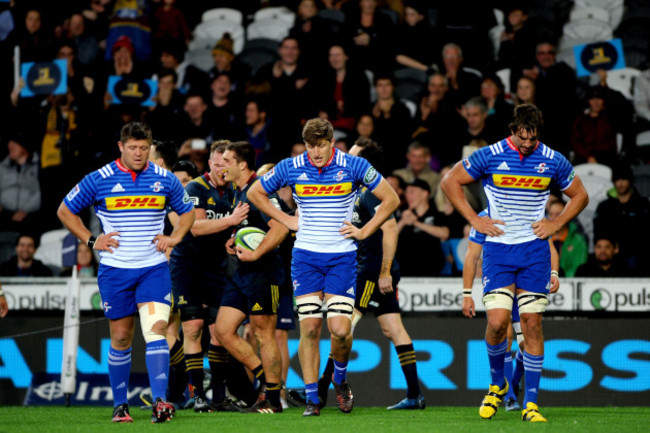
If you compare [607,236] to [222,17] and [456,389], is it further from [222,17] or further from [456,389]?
[222,17]

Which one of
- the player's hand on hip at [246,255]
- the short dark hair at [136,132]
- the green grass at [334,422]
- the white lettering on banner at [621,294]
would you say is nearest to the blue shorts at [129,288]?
the green grass at [334,422]

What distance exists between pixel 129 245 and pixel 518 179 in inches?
125

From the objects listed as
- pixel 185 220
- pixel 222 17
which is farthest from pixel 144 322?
pixel 222 17

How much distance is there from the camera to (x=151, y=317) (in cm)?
820

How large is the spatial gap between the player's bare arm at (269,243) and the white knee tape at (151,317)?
130 centimetres

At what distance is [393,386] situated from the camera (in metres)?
12.0

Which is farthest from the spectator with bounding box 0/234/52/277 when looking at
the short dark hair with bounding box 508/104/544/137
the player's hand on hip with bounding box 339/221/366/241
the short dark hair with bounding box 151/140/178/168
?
the short dark hair with bounding box 508/104/544/137

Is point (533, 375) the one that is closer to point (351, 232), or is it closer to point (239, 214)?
point (351, 232)

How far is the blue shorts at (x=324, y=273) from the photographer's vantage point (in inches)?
345

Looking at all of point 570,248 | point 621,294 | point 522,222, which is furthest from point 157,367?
point 570,248

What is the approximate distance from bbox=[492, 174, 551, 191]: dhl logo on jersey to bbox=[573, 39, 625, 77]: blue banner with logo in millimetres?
9010

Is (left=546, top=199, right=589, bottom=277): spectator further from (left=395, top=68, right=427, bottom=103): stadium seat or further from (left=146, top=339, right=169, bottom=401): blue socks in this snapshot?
(left=146, top=339, right=169, bottom=401): blue socks

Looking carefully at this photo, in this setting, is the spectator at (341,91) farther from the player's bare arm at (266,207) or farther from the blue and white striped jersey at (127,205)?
the blue and white striped jersey at (127,205)

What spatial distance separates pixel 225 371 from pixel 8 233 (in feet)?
21.7
